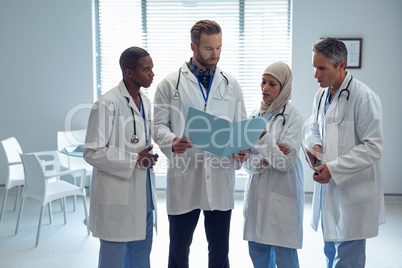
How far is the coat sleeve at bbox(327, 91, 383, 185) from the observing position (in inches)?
76.6

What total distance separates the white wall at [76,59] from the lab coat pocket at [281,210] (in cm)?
251

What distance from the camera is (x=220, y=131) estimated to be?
1.81 metres

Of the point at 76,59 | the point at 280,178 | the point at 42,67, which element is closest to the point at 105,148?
the point at 280,178

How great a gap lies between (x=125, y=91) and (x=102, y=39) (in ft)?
9.34

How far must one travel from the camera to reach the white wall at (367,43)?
418 cm

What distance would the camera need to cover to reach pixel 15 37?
451cm

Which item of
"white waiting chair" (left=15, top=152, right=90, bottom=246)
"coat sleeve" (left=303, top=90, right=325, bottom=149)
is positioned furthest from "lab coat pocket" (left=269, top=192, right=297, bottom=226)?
"white waiting chair" (left=15, top=152, right=90, bottom=246)

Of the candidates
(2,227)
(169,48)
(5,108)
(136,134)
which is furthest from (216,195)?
(5,108)

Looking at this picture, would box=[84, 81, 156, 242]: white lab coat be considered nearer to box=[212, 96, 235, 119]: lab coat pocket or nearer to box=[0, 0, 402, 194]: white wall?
box=[212, 96, 235, 119]: lab coat pocket

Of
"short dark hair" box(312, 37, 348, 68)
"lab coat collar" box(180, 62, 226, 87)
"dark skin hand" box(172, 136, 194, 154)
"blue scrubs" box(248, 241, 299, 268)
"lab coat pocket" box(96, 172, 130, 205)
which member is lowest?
"blue scrubs" box(248, 241, 299, 268)

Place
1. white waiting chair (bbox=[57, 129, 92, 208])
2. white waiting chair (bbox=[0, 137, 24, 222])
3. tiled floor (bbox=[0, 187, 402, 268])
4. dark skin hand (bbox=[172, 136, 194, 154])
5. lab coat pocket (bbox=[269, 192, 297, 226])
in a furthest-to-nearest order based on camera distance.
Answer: white waiting chair (bbox=[57, 129, 92, 208]) < white waiting chair (bbox=[0, 137, 24, 222]) < tiled floor (bbox=[0, 187, 402, 268]) < lab coat pocket (bbox=[269, 192, 297, 226]) < dark skin hand (bbox=[172, 136, 194, 154])

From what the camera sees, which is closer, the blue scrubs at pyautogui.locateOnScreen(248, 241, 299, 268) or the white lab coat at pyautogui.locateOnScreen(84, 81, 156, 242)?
the white lab coat at pyautogui.locateOnScreen(84, 81, 156, 242)

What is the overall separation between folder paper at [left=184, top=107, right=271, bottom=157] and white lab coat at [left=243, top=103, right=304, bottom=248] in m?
0.16

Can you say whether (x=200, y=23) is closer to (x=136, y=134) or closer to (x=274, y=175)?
(x=136, y=134)
